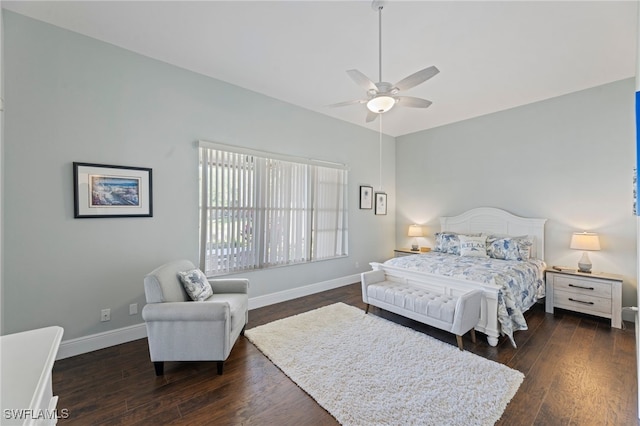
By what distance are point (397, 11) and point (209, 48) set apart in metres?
1.98

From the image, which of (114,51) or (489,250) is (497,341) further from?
(114,51)

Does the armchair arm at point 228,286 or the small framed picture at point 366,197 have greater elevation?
the small framed picture at point 366,197

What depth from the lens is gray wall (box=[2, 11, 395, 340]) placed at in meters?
2.41

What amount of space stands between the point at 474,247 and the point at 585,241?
1292 millimetres

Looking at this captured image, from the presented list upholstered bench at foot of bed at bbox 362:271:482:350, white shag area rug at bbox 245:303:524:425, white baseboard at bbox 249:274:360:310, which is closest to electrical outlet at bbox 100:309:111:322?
white shag area rug at bbox 245:303:524:425

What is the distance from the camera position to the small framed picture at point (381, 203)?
18.9ft

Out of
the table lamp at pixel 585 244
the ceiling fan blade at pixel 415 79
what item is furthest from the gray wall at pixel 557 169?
the ceiling fan blade at pixel 415 79

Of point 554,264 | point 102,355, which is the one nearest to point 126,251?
point 102,355

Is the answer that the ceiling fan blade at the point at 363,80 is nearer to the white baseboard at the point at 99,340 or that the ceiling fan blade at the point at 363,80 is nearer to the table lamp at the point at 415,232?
the white baseboard at the point at 99,340

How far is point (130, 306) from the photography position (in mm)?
2949

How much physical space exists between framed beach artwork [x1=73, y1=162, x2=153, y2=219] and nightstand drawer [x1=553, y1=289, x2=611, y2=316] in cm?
539

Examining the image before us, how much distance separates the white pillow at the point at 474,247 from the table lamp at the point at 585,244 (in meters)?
1.04

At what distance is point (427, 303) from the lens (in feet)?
9.64

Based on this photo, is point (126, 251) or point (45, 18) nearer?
point (45, 18)
